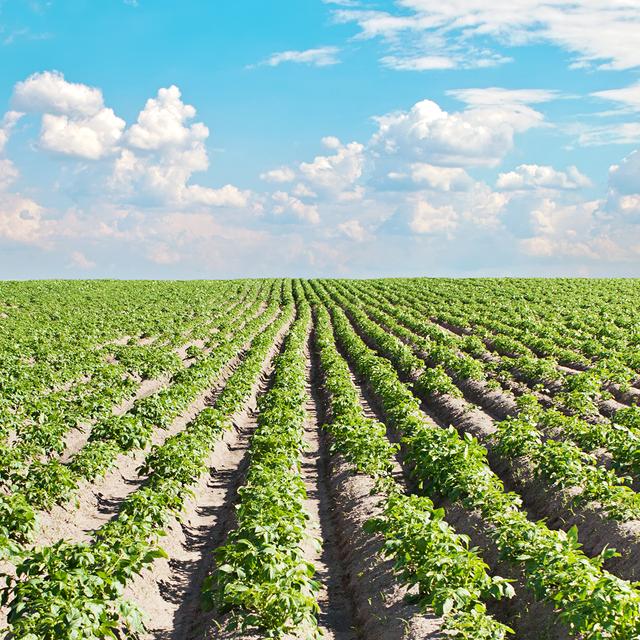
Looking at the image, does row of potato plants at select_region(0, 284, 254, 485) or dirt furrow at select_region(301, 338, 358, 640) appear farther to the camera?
row of potato plants at select_region(0, 284, 254, 485)

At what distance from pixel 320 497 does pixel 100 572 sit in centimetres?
622

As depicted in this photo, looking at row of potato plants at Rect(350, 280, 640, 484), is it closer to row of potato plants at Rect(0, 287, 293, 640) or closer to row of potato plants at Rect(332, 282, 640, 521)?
row of potato plants at Rect(332, 282, 640, 521)

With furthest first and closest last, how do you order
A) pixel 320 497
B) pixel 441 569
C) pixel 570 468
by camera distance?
pixel 320 497 < pixel 570 468 < pixel 441 569

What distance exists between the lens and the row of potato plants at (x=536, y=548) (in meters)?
6.17

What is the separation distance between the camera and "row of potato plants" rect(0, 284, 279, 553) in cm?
909

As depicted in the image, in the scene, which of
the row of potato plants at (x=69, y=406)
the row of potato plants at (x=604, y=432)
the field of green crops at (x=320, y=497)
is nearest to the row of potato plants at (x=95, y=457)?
the field of green crops at (x=320, y=497)

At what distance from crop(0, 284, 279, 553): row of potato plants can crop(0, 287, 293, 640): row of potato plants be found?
69 centimetres

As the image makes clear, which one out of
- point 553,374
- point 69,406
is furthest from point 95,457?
point 553,374

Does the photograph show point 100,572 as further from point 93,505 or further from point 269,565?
point 93,505

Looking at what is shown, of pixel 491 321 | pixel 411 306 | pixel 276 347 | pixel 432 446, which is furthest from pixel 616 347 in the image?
pixel 411 306

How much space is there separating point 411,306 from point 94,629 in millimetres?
41683

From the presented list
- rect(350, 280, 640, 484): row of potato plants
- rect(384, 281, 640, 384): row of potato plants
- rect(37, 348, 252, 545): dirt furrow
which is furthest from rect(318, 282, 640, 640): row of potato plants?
rect(384, 281, 640, 384): row of potato plants

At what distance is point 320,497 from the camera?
12.6m

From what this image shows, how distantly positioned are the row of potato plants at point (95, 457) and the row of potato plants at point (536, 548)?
5.74 metres
